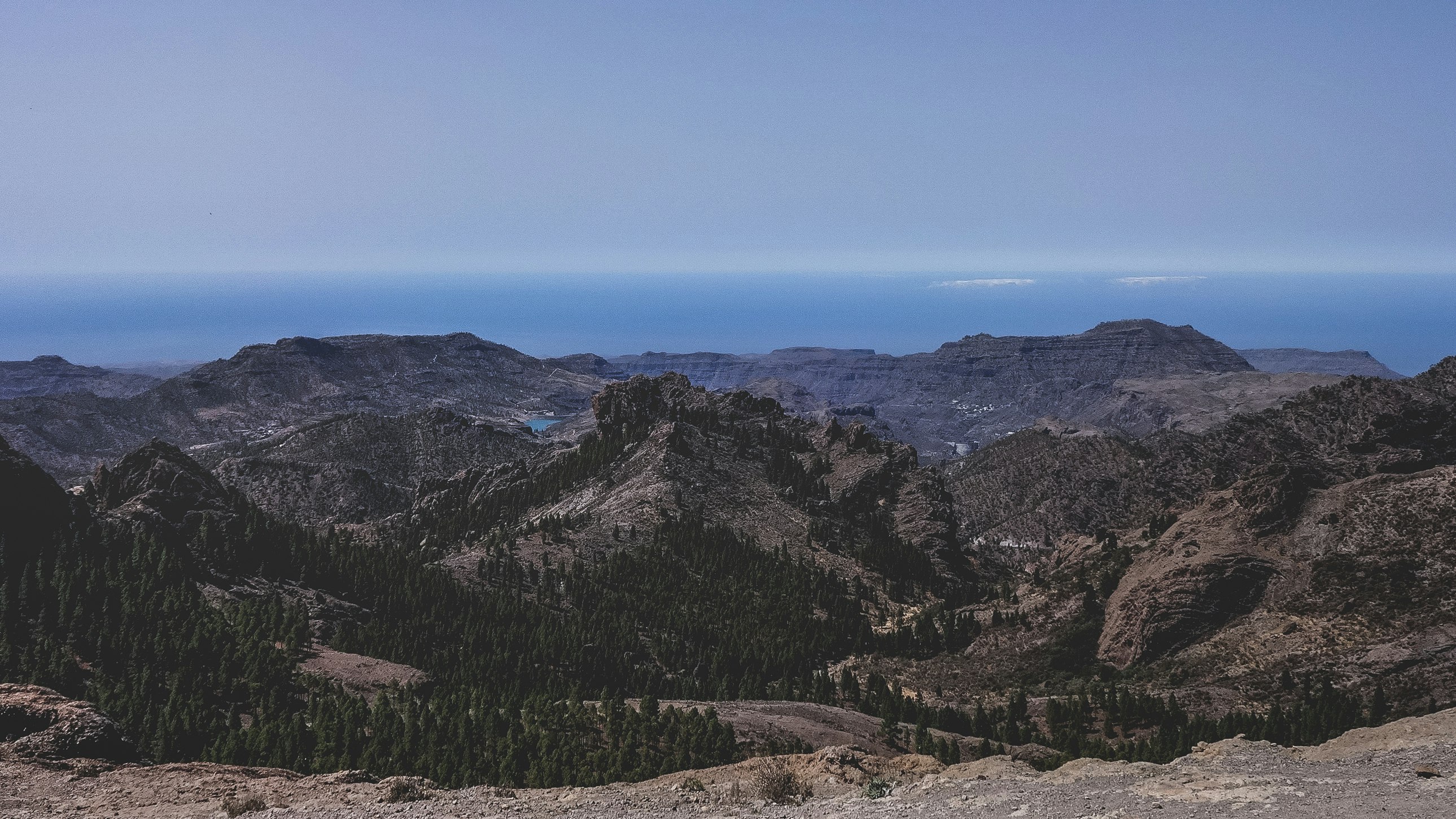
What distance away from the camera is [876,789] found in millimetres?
38625

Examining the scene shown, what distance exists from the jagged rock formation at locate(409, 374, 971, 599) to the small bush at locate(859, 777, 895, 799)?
9411cm

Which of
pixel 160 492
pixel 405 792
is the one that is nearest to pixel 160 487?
pixel 160 492

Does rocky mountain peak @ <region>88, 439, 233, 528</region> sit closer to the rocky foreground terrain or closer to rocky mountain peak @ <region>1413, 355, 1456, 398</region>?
the rocky foreground terrain

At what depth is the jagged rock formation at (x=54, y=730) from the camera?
41.5 meters

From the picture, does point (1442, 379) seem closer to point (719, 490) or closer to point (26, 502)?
point (719, 490)

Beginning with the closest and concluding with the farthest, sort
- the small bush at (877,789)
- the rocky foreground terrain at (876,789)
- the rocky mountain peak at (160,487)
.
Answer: the rocky foreground terrain at (876,789) → the small bush at (877,789) → the rocky mountain peak at (160,487)

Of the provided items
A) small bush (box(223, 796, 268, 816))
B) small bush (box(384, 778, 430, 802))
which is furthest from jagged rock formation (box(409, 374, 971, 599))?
small bush (box(223, 796, 268, 816))

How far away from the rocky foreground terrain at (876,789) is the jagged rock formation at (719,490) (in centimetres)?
8940

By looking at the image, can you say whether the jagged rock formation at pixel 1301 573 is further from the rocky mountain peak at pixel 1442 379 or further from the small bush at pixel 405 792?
the small bush at pixel 405 792

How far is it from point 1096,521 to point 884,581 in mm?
63046

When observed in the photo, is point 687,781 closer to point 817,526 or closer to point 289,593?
point 289,593

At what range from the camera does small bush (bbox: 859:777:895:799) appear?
125 ft

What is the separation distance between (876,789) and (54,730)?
1380 inches

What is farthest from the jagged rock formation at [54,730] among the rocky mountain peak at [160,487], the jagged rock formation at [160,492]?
the rocky mountain peak at [160,487]
